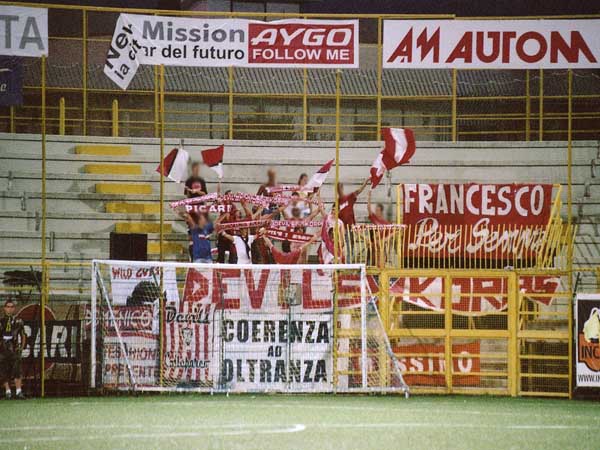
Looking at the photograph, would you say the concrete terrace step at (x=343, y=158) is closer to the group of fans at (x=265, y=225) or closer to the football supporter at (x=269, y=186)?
the football supporter at (x=269, y=186)

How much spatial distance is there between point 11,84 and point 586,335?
965cm

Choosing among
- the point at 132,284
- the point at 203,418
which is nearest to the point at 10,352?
the point at 132,284

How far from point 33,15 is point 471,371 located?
861 cm

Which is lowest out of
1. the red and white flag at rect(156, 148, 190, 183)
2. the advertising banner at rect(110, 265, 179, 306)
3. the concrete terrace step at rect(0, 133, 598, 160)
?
the advertising banner at rect(110, 265, 179, 306)

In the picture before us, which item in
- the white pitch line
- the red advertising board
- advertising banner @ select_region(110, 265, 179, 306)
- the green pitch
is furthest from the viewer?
the red advertising board

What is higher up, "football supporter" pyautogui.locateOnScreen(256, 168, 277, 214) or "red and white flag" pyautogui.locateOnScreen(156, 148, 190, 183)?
"red and white flag" pyautogui.locateOnScreen(156, 148, 190, 183)

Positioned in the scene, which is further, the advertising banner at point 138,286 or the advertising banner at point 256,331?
the advertising banner at point 138,286

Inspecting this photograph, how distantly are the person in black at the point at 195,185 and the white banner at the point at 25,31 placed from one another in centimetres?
510

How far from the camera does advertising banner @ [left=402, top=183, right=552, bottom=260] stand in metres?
20.5

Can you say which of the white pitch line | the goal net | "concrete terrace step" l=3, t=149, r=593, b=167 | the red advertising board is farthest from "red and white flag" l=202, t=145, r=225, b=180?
the white pitch line

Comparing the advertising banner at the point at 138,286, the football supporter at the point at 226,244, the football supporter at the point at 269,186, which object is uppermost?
the football supporter at the point at 269,186

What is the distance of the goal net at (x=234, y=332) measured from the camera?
16.8 m

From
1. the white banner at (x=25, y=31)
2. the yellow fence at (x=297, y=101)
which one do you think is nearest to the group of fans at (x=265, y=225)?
the white banner at (x=25, y=31)

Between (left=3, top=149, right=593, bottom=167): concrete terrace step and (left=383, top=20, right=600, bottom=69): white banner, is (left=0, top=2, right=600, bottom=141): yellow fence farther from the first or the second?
(left=383, top=20, right=600, bottom=69): white banner
